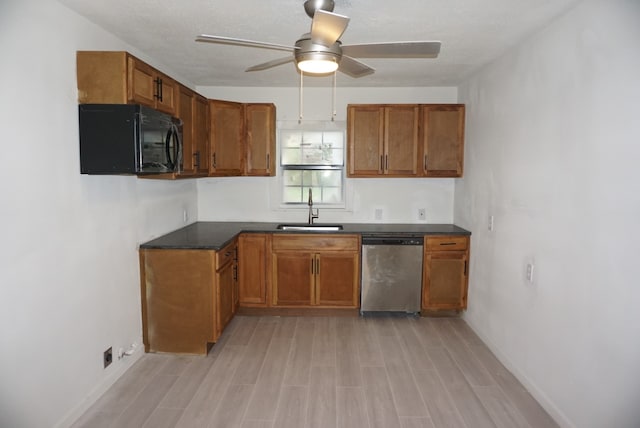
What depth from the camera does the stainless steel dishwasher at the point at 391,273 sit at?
4102 mm

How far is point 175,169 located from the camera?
295cm

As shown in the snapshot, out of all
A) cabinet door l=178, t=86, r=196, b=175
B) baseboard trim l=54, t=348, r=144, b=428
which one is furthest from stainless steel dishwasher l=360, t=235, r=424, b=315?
baseboard trim l=54, t=348, r=144, b=428

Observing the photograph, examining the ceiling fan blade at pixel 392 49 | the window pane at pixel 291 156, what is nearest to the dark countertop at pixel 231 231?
the window pane at pixel 291 156

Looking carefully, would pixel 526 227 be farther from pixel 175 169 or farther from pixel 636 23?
pixel 175 169

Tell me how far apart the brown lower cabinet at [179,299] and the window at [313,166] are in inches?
68.9

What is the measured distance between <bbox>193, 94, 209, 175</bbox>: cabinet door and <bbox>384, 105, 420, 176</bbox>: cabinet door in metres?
1.90

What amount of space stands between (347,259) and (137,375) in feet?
7.10

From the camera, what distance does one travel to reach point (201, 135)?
12.7 ft

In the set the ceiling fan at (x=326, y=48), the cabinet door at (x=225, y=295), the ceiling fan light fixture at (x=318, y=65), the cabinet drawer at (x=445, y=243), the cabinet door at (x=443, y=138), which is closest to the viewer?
the ceiling fan at (x=326, y=48)

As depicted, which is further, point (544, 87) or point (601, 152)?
point (544, 87)

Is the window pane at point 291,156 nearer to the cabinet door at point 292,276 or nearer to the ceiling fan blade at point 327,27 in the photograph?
the cabinet door at point 292,276

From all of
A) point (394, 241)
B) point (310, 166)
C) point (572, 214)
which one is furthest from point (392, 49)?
point (310, 166)

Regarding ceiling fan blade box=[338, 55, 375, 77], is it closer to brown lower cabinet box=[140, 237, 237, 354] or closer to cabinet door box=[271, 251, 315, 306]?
brown lower cabinet box=[140, 237, 237, 354]

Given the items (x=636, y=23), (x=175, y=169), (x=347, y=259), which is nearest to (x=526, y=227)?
(x=636, y=23)
